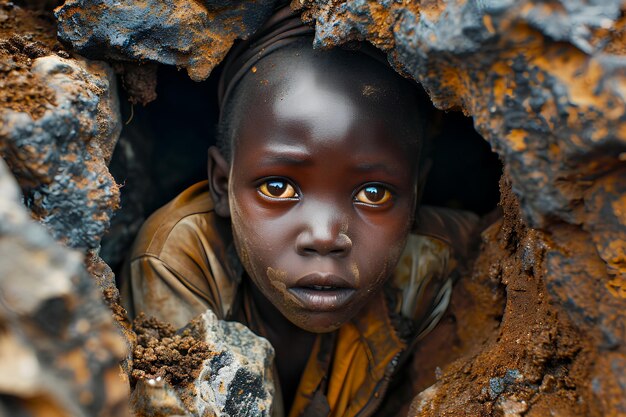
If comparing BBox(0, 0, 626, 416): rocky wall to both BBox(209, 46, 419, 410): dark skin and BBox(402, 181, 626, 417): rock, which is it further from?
BBox(209, 46, 419, 410): dark skin

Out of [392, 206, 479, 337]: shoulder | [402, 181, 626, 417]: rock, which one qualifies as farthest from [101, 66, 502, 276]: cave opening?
[402, 181, 626, 417]: rock

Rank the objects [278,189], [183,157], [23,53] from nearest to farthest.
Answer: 1. [23,53]
2. [278,189]
3. [183,157]

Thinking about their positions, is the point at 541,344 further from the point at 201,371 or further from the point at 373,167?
the point at 201,371

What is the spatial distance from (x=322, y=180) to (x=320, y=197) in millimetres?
46

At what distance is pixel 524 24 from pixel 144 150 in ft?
5.20

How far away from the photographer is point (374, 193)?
1.77 meters

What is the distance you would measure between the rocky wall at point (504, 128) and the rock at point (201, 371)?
0.33 feet

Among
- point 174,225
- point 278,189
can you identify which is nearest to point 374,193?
point 278,189

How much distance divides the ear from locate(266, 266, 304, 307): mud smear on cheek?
361 mm

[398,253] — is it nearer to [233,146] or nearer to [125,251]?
[233,146]

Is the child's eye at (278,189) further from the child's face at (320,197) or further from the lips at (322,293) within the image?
the lips at (322,293)

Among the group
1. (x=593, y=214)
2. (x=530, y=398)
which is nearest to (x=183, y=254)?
(x=530, y=398)

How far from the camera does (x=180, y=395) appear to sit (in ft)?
4.89

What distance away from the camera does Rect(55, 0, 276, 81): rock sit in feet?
5.16
